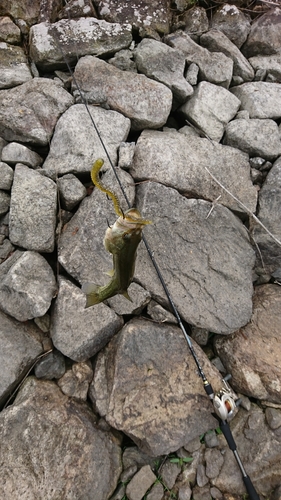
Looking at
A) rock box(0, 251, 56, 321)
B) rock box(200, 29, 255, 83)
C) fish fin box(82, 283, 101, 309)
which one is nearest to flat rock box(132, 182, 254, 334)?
rock box(0, 251, 56, 321)

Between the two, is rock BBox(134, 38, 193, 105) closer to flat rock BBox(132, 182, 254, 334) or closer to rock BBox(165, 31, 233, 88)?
rock BBox(165, 31, 233, 88)

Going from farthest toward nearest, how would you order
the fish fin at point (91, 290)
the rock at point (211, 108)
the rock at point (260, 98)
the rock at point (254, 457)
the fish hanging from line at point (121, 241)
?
1. the rock at point (260, 98)
2. the rock at point (211, 108)
3. the rock at point (254, 457)
4. the fish fin at point (91, 290)
5. the fish hanging from line at point (121, 241)

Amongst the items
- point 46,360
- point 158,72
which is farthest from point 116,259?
point 158,72

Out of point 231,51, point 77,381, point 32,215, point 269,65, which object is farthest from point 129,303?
point 269,65

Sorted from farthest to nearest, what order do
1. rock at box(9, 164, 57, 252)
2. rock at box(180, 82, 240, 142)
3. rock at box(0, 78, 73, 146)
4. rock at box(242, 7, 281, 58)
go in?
rock at box(242, 7, 281, 58) < rock at box(180, 82, 240, 142) < rock at box(0, 78, 73, 146) < rock at box(9, 164, 57, 252)

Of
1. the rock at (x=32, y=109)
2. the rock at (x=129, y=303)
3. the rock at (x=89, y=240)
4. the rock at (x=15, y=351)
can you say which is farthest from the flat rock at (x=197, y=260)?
the rock at (x=32, y=109)

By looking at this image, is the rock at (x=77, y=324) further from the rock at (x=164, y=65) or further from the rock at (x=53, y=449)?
the rock at (x=164, y=65)
